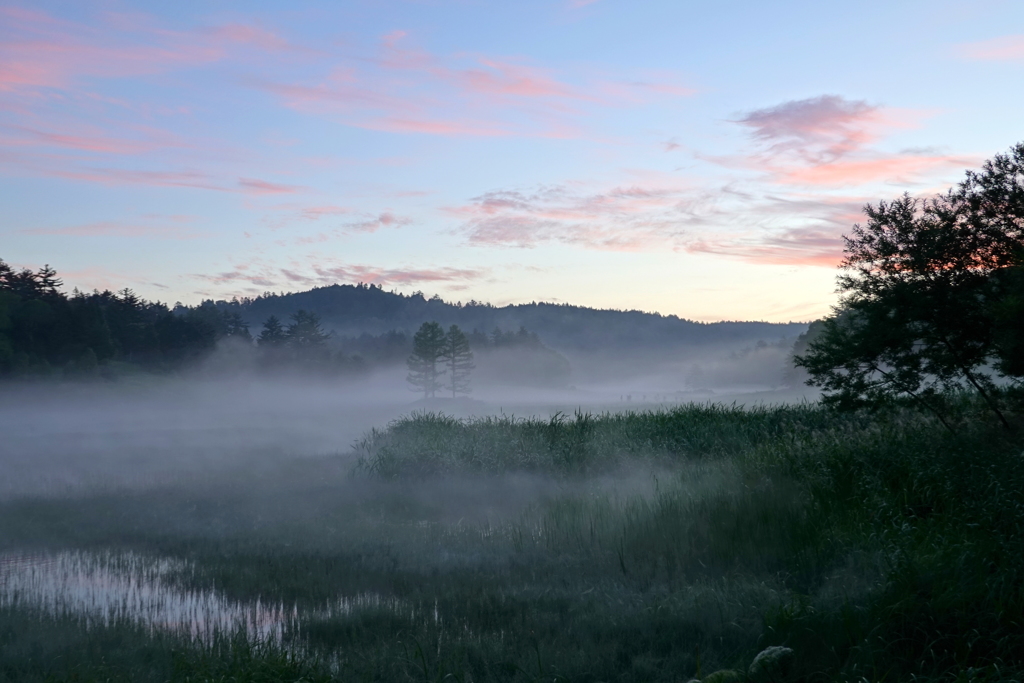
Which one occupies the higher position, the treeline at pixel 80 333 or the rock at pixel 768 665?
the treeline at pixel 80 333

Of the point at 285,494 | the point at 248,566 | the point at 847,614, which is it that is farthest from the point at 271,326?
the point at 847,614

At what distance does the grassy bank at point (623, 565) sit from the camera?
7.39 meters

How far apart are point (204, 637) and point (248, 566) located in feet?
12.7

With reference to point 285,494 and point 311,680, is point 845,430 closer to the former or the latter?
point 311,680

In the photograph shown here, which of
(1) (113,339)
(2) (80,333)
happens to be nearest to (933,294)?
(2) (80,333)

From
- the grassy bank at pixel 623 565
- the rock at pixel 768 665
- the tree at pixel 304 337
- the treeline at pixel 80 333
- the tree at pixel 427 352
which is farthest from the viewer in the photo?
the tree at pixel 304 337

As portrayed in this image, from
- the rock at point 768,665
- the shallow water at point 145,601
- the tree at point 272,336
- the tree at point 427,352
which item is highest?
the tree at point 272,336

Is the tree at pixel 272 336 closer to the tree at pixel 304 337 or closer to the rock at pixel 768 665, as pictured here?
the tree at pixel 304 337

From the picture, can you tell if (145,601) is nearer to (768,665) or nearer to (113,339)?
(768,665)

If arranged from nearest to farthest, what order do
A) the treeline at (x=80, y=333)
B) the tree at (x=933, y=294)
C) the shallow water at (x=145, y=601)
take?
the shallow water at (x=145, y=601)
the tree at (x=933, y=294)
the treeline at (x=80, y=333)

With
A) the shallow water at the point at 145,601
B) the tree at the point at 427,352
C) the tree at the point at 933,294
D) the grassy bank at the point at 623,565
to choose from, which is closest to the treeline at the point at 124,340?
the tree at the point at 427,352

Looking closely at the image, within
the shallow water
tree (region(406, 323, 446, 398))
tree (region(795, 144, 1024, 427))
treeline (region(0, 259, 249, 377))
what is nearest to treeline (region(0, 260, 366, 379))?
treeline (region(0, 259, 249, 377))

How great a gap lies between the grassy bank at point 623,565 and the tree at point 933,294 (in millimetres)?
1097

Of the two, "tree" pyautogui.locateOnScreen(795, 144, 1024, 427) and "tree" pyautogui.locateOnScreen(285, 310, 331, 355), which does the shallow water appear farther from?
"tree" pyautogui.locateOnScreen(285, 310, 331, 355)
